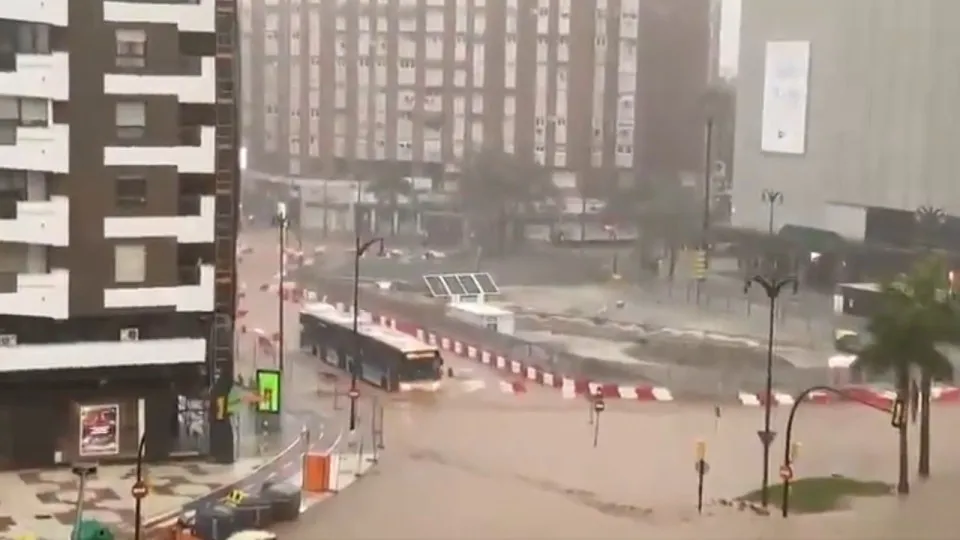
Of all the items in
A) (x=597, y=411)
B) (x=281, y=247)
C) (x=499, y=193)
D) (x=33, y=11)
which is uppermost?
(x=33, y=11)

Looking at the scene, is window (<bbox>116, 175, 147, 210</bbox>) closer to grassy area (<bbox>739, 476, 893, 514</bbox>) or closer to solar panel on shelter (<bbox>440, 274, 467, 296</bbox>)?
solar panel on shelter (<bbox>440, 274, 467, 296</bbox>)

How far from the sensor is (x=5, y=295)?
6.16m

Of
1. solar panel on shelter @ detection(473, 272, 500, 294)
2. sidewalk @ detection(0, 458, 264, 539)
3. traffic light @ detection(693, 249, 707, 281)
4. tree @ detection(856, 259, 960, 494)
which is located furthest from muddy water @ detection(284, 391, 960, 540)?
traffic light @ detection(693, 249, 707, 281)

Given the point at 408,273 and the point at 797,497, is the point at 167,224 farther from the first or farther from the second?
the point at 797,497

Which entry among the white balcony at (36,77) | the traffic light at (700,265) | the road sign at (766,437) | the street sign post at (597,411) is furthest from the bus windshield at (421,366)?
the white balcony at (36,77)

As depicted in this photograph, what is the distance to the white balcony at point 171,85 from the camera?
20.5ft

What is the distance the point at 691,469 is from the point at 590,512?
650 millimetres

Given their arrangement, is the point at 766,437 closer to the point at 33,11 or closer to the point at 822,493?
the point at 822,493

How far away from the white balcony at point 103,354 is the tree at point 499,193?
2.62 m

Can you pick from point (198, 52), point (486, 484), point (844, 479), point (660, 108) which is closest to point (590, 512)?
point (486, 484)

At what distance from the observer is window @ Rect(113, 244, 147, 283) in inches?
249

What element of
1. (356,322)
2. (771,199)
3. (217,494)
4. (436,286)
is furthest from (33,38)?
(771,199)

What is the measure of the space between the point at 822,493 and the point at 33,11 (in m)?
3.80

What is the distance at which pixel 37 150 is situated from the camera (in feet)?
20.0
